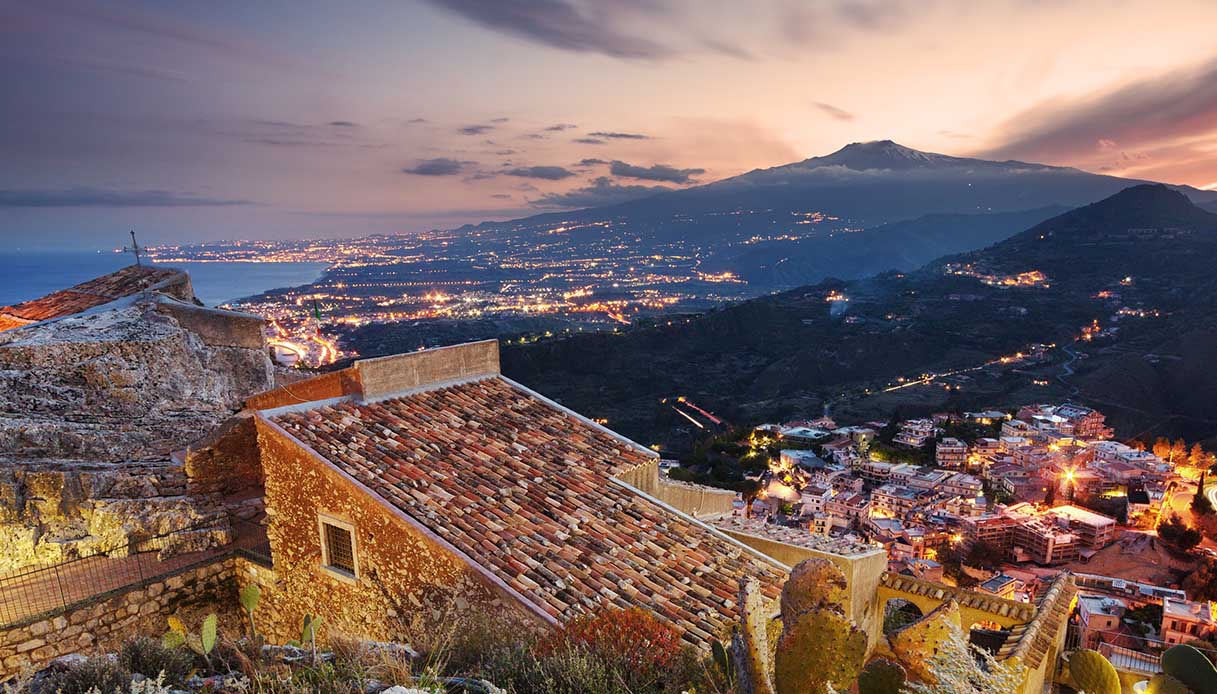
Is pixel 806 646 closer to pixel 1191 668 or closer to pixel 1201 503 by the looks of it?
pixel 1191 668

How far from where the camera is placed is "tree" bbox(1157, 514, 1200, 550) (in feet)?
65.5

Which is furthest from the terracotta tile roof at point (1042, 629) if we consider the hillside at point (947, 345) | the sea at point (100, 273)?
the sea at point (100, 273)

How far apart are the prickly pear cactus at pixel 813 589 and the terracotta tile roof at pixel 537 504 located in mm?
1935

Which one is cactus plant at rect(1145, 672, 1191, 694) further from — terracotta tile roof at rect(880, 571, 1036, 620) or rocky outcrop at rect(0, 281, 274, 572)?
rocky outcrop at rect(0, 281, 274, 572)

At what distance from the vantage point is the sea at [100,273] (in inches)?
2552

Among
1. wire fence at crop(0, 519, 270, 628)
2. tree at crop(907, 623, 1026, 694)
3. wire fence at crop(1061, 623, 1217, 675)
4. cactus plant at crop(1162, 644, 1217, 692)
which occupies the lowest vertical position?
wire fence at crop(1061, 623, 1217, 675)

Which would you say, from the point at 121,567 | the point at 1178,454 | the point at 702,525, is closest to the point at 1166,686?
the point at 702,525

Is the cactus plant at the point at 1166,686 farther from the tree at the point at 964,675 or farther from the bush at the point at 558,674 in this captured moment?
the bush at the point at 558,674

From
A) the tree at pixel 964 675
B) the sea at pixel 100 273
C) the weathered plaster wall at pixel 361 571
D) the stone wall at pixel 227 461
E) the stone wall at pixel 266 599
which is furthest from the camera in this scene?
the sea at pixel 100 273

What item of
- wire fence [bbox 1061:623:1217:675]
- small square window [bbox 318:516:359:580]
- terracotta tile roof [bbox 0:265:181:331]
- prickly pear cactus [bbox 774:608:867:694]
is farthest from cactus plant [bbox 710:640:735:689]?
terracotta tile roof [bbox 0:265:181:331]

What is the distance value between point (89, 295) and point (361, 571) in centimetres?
978

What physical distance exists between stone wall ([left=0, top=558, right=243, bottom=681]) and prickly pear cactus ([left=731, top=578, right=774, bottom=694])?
491cm

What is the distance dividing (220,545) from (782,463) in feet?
94.5

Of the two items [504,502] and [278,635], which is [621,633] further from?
[278,635]
